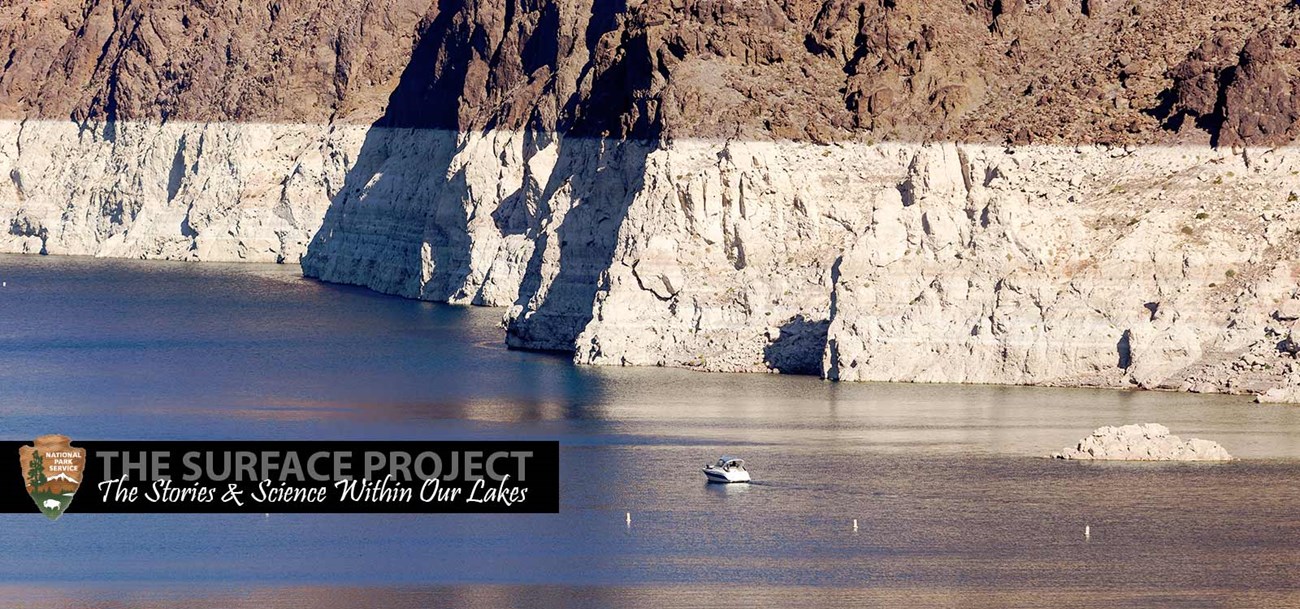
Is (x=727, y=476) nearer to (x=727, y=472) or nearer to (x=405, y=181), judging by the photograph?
(x=727, y=472)

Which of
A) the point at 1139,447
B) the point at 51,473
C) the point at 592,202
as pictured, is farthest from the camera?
the point at 592,202

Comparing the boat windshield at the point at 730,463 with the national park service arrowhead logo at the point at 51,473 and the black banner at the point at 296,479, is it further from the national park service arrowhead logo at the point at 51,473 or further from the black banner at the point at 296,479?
the national park service arrowhead logo at the point at 51,473

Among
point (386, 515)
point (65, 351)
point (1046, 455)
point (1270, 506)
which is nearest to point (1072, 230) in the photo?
point (1046, 455)

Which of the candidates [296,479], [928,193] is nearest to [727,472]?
[296,479]

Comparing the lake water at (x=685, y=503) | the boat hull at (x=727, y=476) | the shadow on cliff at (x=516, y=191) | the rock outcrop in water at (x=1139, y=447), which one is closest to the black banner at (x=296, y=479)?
the lake water at (x=685, y=503)

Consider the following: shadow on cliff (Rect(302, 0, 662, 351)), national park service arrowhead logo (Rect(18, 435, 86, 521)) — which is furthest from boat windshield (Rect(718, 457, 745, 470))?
shadow on cliff (Rect(302, 0, 662, 351))

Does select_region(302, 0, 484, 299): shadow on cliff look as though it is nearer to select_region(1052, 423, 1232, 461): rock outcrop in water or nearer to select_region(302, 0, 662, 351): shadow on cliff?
select_region(302, 0, 662, 351): shadow on cliff
